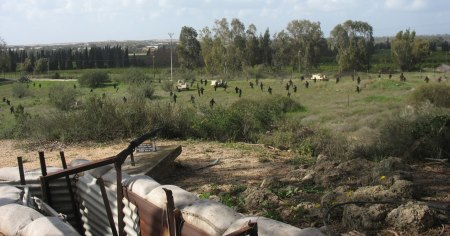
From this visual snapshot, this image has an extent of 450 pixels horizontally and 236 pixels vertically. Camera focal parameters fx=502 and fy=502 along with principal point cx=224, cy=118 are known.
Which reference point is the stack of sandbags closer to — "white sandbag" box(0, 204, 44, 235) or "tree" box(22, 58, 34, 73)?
"white sandbag" box(0, 204, 44, 235)

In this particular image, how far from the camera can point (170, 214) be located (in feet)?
13.6

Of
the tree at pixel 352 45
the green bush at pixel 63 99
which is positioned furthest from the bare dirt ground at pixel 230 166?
the tree at pixel 352 45

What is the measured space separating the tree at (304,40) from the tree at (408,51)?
1111 cm

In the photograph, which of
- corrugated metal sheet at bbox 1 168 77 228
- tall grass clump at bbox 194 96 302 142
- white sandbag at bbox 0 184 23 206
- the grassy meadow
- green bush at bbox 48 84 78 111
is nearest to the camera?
white sandbag at bbox 0 184 23 206

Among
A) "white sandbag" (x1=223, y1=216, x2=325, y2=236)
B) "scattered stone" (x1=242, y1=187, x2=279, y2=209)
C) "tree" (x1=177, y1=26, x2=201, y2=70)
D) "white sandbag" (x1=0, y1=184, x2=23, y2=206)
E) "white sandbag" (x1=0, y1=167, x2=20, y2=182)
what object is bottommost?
"scattered stone" (x1=242, y1=187, x2=279, y2=209)

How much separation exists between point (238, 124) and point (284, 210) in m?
7.88

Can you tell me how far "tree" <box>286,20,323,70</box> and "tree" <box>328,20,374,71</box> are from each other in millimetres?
3282

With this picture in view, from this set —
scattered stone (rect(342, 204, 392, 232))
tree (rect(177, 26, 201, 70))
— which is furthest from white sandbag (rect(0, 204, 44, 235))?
tree (rect(177, 26, 201, 70))

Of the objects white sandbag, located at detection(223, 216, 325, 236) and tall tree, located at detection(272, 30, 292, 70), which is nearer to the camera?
white sandbag, located at detection(223, 216, 325, 236)

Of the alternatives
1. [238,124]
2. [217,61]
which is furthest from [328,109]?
[217,61]

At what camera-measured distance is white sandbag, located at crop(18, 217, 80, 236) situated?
14.1ft

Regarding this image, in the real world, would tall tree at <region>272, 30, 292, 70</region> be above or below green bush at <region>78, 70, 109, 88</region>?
above

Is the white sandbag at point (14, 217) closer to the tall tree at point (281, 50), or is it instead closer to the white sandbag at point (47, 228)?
the white sandbag at point (47, 228)

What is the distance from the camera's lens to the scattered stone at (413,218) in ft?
18.4
